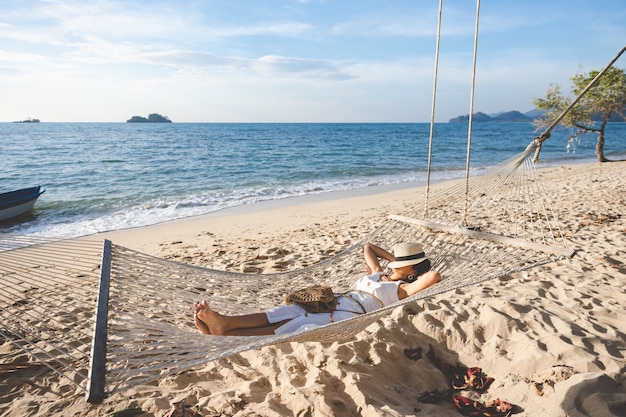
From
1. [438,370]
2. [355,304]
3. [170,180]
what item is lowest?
[170,180]

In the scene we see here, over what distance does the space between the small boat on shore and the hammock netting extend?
12.4 ft

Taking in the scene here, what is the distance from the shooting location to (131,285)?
6.79 feet

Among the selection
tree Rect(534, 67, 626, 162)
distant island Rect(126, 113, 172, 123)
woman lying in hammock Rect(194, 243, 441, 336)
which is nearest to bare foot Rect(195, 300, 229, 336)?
woman lying in hammock Rect(194, 243, 441, 336)

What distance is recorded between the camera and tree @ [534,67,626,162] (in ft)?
33.4

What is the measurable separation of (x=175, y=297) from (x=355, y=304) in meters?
0.91

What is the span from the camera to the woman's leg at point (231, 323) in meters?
1.90

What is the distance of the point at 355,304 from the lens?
2180 mm

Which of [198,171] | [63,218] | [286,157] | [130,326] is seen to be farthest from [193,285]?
[286,157]

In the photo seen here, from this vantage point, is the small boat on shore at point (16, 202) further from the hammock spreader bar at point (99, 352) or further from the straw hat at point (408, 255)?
the straw hat at point (408, 255)

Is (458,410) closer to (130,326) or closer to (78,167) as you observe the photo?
(130,326)

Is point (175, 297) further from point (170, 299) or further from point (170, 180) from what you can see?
point (170, 180)

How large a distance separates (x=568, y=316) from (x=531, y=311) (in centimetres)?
19

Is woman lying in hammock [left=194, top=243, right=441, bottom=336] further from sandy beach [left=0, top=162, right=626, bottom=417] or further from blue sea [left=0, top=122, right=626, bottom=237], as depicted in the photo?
blue sea [left=0, top=122, right=626, bottom=237]

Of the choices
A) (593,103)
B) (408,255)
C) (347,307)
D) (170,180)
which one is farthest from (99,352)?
(593,103)
